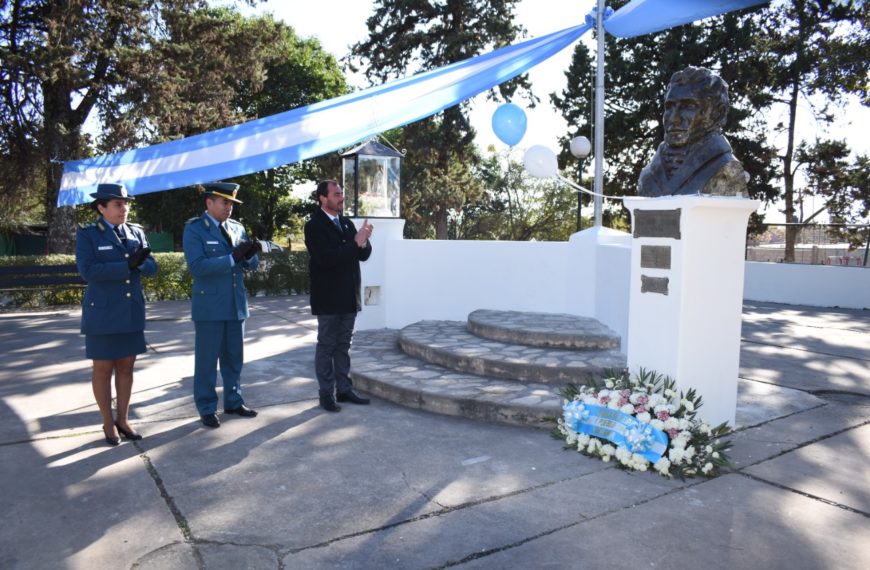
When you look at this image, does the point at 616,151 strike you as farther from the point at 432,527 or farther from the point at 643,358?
the point at 432,527

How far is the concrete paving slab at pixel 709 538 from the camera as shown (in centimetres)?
269

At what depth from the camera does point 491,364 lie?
Result: 221 inches

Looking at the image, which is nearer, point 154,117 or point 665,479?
point 665,479

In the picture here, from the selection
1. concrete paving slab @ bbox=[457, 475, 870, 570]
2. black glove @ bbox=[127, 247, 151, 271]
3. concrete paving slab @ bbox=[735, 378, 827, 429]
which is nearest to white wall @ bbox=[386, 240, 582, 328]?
concrete paving slab @ bbox=[735, 378, 827, 429]

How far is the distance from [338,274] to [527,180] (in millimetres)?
27032

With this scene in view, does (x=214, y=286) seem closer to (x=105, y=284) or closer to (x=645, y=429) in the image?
(x=105, y=284)

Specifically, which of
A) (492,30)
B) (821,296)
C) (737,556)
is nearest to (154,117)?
(492,30)

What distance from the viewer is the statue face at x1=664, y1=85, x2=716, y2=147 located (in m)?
4.32

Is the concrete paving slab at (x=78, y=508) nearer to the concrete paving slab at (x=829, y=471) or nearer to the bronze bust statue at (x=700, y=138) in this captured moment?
the concrete paving slab at (x=829, y=471)

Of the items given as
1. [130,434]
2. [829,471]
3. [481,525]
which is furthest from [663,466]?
[130,434]

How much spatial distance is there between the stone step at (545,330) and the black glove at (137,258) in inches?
146

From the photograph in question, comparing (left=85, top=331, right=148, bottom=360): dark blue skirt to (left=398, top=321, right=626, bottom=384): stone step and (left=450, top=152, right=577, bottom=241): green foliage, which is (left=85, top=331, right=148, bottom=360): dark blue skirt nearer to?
(left=398, top=321, right=626, bottom=384): stone step

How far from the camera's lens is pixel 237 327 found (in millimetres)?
4695

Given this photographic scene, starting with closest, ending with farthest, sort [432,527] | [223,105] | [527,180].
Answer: [432,527], [223,105], [527,180]
